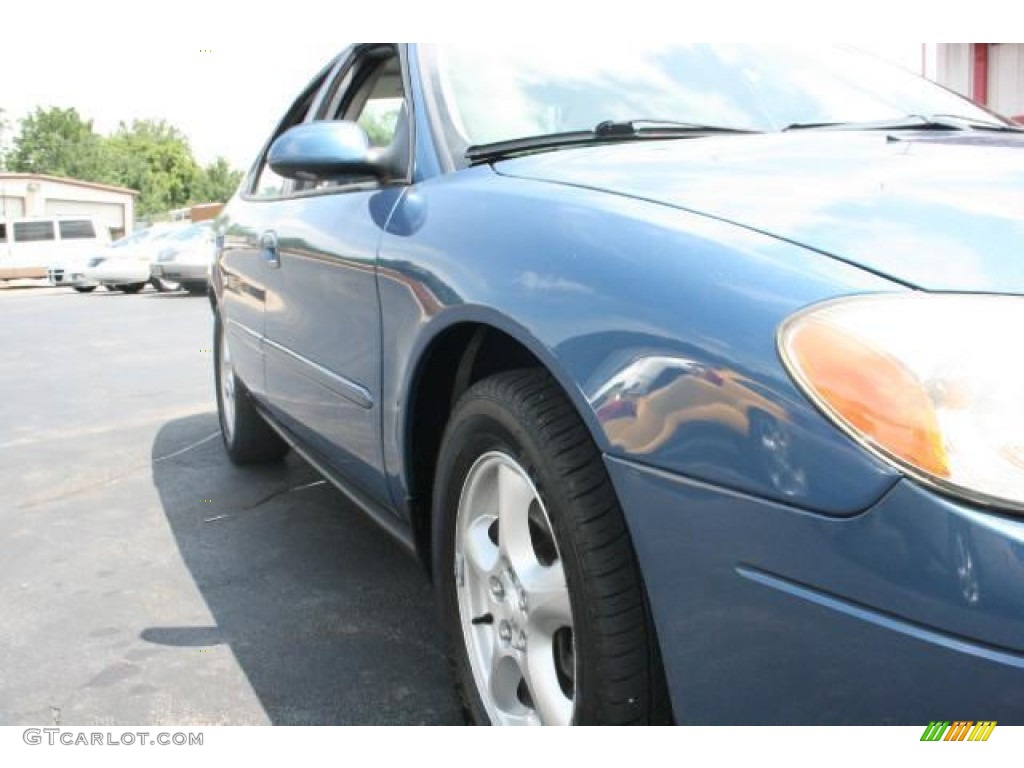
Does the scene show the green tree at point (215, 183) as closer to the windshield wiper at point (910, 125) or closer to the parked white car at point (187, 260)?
the parked white car at point (187, 260)

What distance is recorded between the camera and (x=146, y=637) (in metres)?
2.61

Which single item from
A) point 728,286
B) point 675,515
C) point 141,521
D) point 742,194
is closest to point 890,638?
point 675,515

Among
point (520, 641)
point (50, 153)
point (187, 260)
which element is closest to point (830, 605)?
point (520, 641)

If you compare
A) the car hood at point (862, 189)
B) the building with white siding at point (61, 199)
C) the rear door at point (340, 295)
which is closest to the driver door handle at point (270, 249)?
the rear door at point (340, 295)

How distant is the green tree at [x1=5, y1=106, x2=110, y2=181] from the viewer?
59281 millimetres

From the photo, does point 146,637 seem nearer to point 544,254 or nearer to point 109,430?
point 544,254

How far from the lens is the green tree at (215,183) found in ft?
252

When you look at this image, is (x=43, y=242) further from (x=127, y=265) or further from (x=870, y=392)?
(x=870, y=392)

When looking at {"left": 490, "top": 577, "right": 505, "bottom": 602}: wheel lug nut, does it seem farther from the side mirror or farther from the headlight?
the side mirror

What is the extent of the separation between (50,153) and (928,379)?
66.7 meters

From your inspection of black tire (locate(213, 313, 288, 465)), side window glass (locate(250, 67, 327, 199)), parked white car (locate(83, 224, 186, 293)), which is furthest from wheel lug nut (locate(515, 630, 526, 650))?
parked white car (locate(83, 224, 186, 293))

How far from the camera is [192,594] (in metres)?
2.91

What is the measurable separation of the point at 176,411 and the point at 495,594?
15.1 ft
